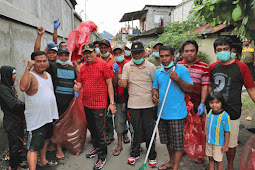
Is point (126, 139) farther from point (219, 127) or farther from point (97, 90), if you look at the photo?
point (219, 127)

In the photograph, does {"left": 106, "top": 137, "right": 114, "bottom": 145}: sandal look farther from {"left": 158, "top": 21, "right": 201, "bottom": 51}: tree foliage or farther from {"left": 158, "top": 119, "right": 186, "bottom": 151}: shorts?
{"left": 158, "top": 21, "right": 201, "bottom": 51}: tree foliage

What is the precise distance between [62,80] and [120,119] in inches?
49.7

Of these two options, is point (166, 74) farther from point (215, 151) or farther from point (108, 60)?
point (108, 60)

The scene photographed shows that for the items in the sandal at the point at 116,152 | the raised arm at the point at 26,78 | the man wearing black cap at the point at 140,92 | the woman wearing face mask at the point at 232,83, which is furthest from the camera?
the sandal at the point at 116,152

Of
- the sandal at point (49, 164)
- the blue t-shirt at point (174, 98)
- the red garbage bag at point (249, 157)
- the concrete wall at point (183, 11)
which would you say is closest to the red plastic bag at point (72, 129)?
the sandal at point (49, 164)

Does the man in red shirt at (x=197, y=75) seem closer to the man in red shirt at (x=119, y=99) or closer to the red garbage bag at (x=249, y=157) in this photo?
the red garbage bag at (x=249, y=157)

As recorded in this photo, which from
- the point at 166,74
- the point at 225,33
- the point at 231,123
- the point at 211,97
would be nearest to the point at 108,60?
the point at 166,74

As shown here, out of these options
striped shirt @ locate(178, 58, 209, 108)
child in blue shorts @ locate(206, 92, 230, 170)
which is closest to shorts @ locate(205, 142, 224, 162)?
child in blue shorts @ locate(206, 92, 230, 170)

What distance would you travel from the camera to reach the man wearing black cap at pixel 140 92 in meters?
3.02

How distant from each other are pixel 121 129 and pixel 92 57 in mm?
1424

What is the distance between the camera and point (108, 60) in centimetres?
407

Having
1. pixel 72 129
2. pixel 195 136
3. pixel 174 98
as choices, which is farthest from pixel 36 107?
pixel 195 136

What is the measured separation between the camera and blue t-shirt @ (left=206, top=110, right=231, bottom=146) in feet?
7.99

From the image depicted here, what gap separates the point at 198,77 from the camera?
3006mm
